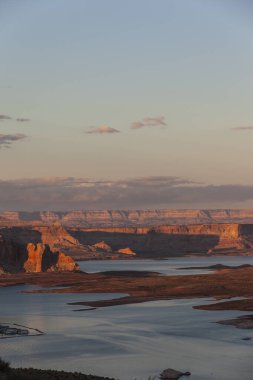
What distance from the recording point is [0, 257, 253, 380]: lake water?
50.3m

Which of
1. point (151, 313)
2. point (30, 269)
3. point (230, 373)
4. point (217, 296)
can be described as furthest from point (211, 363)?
point (30, 269)

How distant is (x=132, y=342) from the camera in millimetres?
61094

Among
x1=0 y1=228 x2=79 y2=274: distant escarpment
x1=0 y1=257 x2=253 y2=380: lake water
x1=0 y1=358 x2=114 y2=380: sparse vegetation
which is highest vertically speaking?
x1=0 y1=228 x2=79 y2=274: distant escarpment

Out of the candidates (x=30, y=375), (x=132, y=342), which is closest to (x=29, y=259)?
(x=132, y=342)

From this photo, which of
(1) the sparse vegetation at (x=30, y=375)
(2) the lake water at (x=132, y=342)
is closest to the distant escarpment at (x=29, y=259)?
(2) the lake water at (x=132, y=342)

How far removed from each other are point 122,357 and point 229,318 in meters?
22.8

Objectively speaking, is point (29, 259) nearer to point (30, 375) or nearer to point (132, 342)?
point (132, 342)

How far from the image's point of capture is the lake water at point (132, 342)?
5028 cm

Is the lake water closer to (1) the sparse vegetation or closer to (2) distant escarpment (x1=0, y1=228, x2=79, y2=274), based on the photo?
(1) the sparse vegetation

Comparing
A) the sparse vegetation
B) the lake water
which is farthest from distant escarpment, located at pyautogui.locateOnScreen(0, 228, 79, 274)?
the sparse vegetation

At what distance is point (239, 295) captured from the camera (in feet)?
330

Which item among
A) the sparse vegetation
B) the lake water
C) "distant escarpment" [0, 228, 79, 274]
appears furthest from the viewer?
"distant escarpment" [0, 228, 79, 274]

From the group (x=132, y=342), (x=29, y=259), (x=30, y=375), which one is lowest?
(x=132, y=342)

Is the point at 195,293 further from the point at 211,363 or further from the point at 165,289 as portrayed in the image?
the point at 211,363
